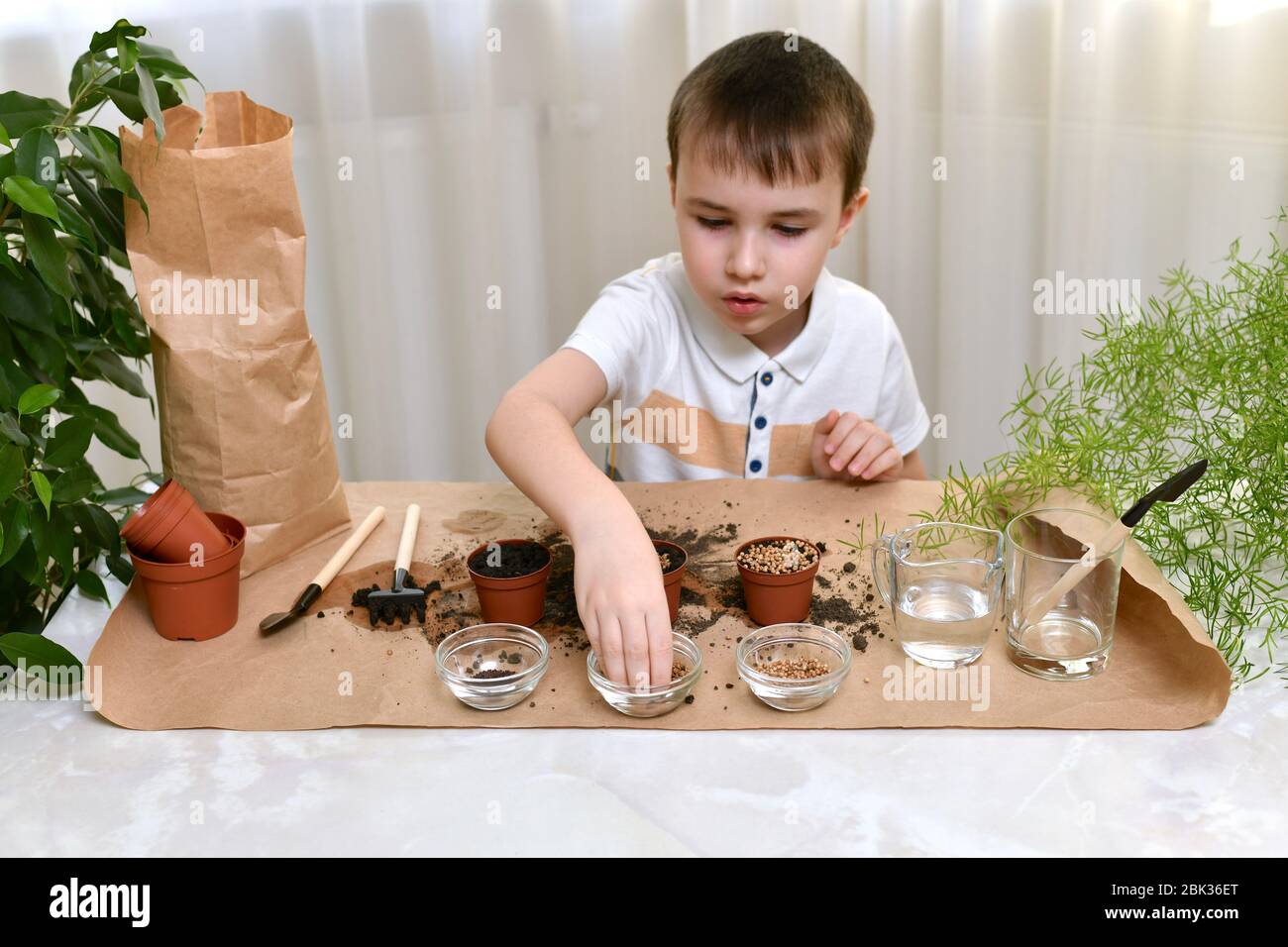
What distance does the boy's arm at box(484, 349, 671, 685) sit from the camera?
96 centimetres

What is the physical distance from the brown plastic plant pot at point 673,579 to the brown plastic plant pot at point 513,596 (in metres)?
0.12

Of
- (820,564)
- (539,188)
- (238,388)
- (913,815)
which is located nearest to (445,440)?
(539,188)

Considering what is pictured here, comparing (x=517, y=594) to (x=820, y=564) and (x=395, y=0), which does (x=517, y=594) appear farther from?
(x=395, y=0)

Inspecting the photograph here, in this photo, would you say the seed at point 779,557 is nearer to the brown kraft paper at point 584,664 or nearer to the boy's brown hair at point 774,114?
the brown kraft paper at point 584,664

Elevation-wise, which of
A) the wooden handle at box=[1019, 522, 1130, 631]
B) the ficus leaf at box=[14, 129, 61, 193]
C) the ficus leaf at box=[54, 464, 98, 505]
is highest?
the ficus leaf at box=[14, 129, 61, 193]

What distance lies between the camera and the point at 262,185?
1.14 m

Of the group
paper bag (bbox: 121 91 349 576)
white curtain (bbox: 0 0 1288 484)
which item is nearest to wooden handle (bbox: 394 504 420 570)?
paper bag (bbox: 121 91 349 576)

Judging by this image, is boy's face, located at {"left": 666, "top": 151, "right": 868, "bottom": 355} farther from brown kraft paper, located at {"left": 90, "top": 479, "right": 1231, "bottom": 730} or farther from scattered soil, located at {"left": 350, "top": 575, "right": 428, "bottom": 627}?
scattered soil, located at {"left": 350, "top": 575, "right": 428, "bottom": 627}

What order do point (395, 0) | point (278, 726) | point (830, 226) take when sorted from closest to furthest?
1. point (278, 726)
2. point (830, 226)
3. point (395, 0)

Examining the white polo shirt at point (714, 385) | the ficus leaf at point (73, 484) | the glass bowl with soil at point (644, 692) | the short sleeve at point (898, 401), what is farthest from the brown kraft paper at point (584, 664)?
the short sleeve at point (898, 401)

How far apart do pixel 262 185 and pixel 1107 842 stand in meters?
0.96

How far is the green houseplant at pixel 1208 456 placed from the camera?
40.5 inches

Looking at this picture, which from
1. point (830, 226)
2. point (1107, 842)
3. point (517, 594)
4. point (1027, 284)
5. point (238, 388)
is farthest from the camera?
point (1027, 284)

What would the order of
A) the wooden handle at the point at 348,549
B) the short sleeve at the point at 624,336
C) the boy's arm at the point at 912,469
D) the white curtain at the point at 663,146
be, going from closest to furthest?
the wooden handle at the point at 348,549 < the short sleeve at the point at 624,336 < the boy's arm at the point at 912,469 < the white curtain at the point at 663,146
